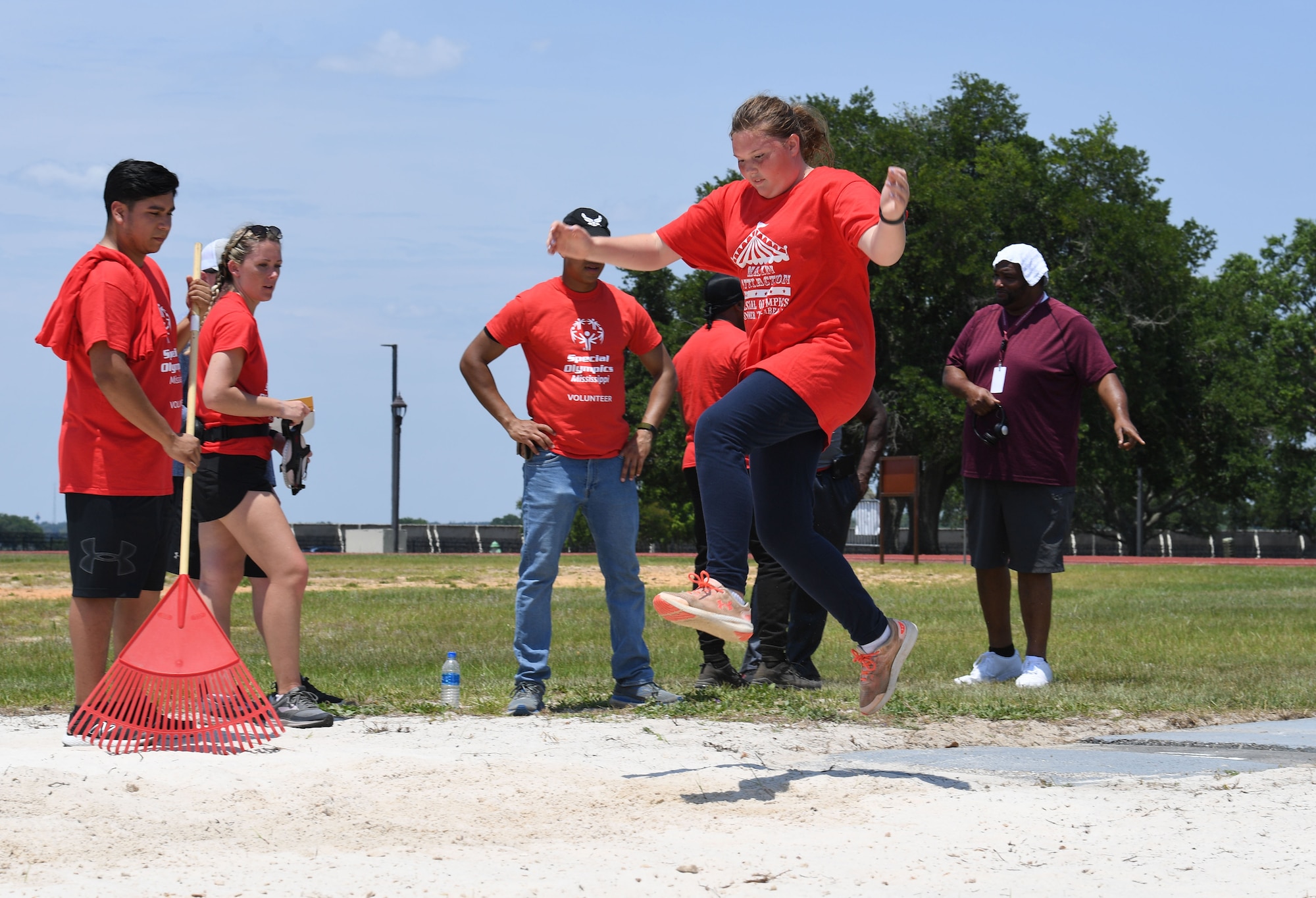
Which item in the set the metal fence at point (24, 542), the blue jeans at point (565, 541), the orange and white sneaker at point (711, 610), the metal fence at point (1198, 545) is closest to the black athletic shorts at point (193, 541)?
the blue jeans at point (565, 541)

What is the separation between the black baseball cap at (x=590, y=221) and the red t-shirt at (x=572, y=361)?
0.42 metres

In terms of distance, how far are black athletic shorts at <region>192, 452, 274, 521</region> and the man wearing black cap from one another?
108 cm

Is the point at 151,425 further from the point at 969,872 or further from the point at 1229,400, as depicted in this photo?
the point at 1229,400

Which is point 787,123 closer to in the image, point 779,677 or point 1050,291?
point 779,677

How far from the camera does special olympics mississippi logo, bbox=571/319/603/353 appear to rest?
619 centimetres

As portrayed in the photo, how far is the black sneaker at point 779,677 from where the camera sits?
693 cm

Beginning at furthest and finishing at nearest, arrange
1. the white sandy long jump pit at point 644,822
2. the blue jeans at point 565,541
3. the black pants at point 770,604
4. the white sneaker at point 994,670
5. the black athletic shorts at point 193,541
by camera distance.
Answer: the white sneaker at point 994,670 < the black pants at point 770,604 < the blue jeans at point 565,541 < the black athletic shorts at point 193,541 < the white sandy long jump pit at point 644,822

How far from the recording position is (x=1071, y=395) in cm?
756

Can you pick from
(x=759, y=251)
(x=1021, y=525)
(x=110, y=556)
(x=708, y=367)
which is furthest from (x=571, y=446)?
(x=1021, y=525)

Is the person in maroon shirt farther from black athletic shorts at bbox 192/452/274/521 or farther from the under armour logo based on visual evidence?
the under armour logo

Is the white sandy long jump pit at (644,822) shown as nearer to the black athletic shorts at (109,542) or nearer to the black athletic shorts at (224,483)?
the black athletic shorts at (109,542)

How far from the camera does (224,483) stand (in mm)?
5805

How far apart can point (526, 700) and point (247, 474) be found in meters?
1.54

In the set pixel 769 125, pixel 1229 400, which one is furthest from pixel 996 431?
pixel 1229 400
